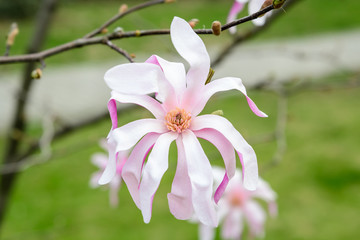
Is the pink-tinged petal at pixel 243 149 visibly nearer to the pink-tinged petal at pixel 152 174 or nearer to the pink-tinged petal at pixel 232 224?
the pink-tinged petal at pixel 152 174

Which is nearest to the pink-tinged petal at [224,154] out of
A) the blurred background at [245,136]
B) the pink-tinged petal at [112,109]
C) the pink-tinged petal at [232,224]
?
the pink-tinged petal at [112,109]

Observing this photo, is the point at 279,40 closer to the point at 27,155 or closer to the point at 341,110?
the point at 341,110

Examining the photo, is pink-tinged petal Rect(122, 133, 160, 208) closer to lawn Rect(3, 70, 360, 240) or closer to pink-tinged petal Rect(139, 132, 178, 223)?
pink-tinged petal Rect(139, 132, 178, 223)

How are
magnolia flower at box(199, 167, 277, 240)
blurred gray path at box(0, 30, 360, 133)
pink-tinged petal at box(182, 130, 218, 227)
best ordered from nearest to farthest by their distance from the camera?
pink-tinged petal at box(182, 130, 218, 227) < magnolia flower at box(199, 167, 277, 240) < blurred gray path at box(0, 30, 360, 133)

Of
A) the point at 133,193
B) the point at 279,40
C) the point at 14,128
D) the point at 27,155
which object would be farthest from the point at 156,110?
the point at 279,40

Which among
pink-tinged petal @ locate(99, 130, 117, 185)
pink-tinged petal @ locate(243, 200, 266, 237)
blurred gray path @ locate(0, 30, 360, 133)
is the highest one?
pink-tinged petal @ locate(99, 130, 117, 185)

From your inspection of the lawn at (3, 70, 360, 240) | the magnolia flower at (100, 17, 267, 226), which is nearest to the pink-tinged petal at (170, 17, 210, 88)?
the magnolia flower at (100, 17, 267, 226)

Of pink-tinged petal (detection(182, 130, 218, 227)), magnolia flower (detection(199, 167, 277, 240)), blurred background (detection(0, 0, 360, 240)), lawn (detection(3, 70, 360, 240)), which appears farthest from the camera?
lawn (detection(3, 70, 360, 240))
